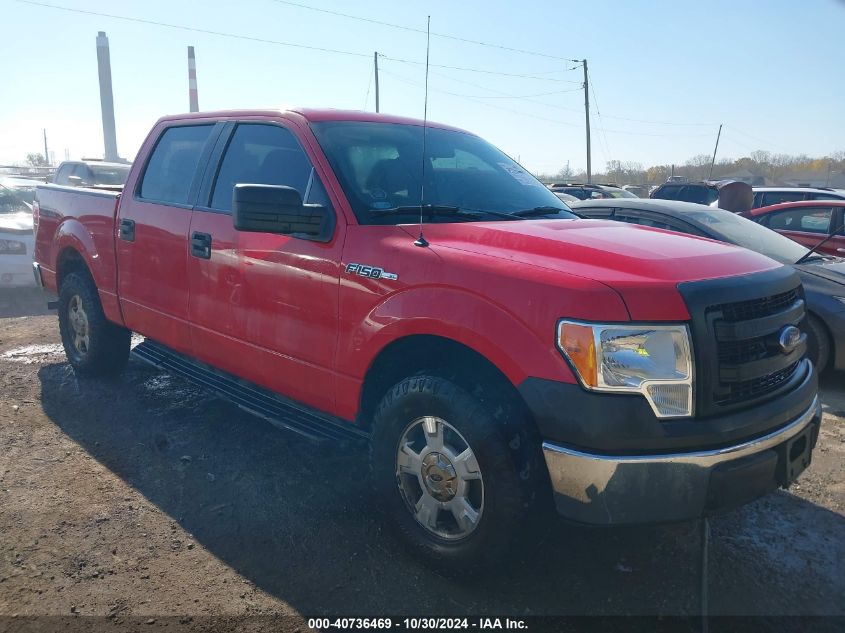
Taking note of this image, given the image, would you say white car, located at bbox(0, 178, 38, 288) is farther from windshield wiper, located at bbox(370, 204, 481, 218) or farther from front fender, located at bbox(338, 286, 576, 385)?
front fender, located at bbox(338, 286, 576, 385)

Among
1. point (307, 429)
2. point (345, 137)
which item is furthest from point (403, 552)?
point (345, 137)

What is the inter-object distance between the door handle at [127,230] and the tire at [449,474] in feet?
8.24

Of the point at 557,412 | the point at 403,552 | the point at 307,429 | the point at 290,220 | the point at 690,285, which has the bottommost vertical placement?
the point at 403,552

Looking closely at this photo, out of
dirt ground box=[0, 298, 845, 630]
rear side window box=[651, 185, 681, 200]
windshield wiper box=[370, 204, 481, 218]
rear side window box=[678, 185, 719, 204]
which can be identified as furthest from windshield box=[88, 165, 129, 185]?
rear side window box=[678, 185, 719, 204]

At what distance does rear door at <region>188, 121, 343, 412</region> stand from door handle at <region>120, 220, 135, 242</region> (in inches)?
31.1

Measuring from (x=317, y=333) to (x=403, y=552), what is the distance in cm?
108

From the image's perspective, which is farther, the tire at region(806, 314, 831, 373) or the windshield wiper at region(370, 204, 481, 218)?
the tire at region(806, 314, 831, 373)

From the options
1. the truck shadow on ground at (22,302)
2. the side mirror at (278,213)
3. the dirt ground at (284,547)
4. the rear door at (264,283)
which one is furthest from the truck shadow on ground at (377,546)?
the truck shadow on ground at (22,302)

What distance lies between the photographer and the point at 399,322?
9.29 feet

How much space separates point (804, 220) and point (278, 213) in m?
7.40

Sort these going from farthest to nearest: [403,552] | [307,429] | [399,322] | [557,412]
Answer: [307,429] < [403,552] < [399,322] < [557,412]

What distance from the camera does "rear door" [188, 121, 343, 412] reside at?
3.24 metres

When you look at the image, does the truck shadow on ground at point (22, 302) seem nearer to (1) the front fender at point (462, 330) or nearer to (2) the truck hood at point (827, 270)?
(1) the front fender at point (462, 330)

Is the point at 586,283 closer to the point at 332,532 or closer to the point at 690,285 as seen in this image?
the point at 690,285
